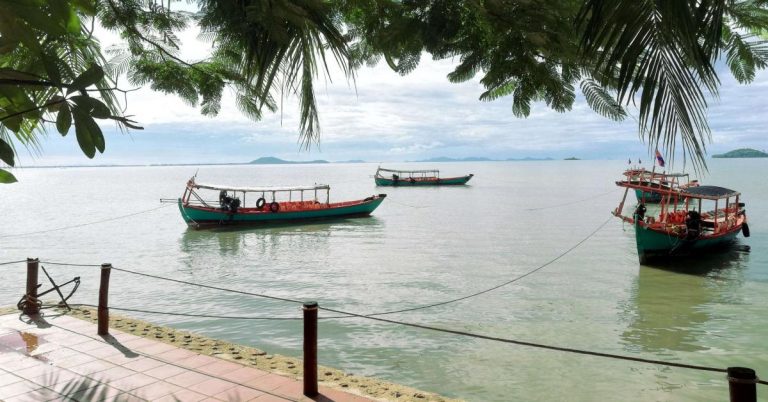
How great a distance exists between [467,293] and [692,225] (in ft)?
36.6

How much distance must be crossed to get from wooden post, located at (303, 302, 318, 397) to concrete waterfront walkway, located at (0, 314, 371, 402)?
4.5 inches

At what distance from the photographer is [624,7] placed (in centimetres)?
141

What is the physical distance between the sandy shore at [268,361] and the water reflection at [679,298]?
733 cm

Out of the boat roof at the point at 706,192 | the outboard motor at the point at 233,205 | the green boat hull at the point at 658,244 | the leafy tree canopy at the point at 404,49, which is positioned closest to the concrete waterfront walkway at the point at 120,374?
the leafy tree canopy at the point at 404,49

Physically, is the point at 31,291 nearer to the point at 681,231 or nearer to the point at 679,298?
the point at 679,298

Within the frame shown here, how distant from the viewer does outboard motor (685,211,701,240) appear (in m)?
19.9

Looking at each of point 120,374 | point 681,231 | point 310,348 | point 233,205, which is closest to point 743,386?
point 310,348

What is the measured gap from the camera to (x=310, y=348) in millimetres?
4703

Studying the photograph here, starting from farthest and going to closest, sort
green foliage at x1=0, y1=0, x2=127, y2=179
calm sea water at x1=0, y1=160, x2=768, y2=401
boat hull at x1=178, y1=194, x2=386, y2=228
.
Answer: boat hull at x1=178, y1=194, x2=386, y2=228
calm sea water at x1=0, y1=160, x2=768, y2=401
green foliage at x1=0, y1=0, x2=127, y2=179

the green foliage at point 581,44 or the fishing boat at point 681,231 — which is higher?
the green foliage at point 581,44

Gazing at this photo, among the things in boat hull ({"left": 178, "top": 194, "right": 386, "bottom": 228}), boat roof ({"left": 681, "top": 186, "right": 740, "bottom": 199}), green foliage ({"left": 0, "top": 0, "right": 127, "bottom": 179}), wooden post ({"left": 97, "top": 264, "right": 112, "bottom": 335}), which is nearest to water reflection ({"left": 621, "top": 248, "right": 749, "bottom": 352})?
boat roof ({"left": 681, "top": 186, "right": 740, "bottom": 199})

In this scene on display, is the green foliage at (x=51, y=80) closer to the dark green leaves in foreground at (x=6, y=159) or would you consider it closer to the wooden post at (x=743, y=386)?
the dark green leaves in foreground at (x=6, y=159)

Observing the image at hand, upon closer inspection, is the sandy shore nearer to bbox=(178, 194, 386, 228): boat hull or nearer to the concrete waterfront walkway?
the concrete waterfront walkway

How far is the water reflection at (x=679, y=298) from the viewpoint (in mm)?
11281
